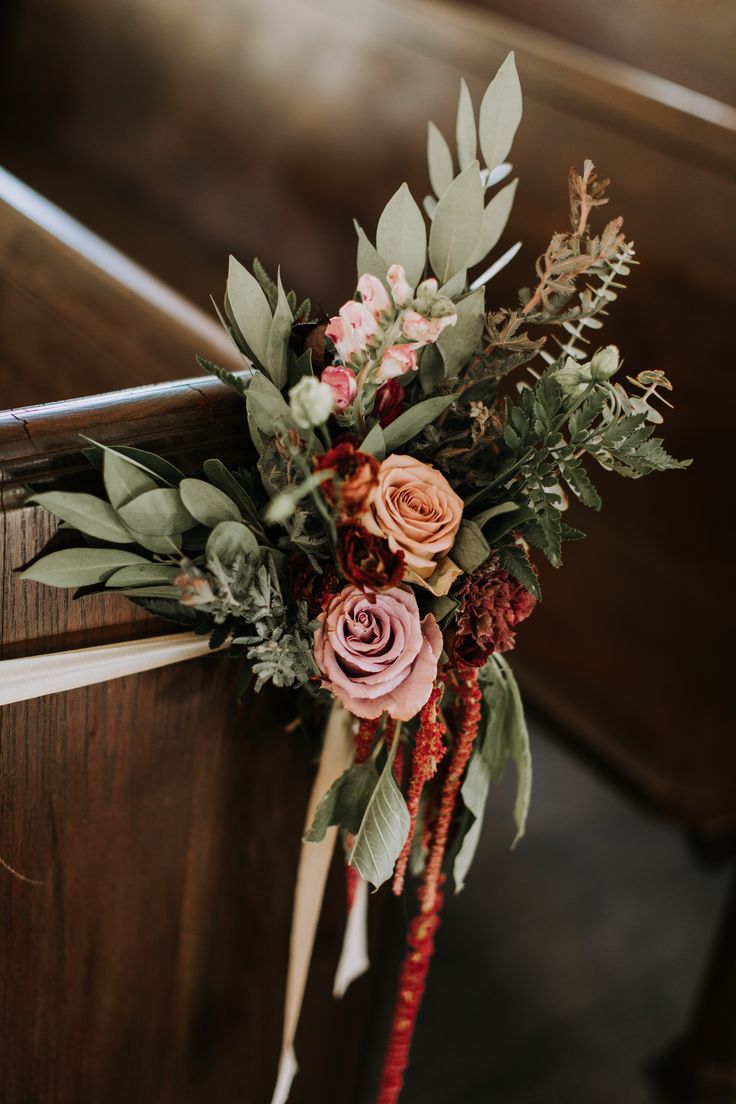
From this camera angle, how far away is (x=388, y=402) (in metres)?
0.74

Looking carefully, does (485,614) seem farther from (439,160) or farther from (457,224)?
(439,160)

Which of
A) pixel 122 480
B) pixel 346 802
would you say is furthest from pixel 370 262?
pixel 346 802

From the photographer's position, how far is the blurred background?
5.29 feet

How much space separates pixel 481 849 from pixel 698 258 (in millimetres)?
1214

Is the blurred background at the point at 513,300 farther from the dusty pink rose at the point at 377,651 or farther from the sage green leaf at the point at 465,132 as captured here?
the dusty pink rose at the point at 377,651

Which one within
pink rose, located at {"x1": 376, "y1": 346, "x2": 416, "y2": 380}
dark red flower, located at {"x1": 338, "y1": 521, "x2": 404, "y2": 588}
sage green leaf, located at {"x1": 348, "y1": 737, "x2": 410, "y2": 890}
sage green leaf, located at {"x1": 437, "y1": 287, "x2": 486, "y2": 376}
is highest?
sage green leaf, located at {"x1": 437, "y1": 287, "x2": 486, "y2": 376}

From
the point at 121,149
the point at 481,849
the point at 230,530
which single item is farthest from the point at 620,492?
the point at 121,149

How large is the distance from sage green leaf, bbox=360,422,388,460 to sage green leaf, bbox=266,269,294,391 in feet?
0.26

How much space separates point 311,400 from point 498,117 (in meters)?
0.32

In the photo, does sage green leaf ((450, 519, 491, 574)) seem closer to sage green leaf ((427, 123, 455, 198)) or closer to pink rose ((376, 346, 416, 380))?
pink rose ((376, 346, 416, 380))

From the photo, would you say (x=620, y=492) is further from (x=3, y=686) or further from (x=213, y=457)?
(x=3, y=686)

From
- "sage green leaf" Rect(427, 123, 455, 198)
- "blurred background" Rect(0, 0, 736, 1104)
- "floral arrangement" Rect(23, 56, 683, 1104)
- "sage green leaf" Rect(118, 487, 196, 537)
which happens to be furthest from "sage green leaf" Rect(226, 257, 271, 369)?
"blurred background" Rect(0, 0, 736, 1104)

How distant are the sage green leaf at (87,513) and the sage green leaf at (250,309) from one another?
0.15 meters

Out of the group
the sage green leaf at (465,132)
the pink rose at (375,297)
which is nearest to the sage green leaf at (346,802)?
the pink rose at (375,297)
